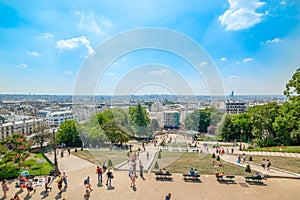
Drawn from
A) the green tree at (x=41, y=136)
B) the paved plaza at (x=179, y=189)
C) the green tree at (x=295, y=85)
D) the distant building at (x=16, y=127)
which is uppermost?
the green tree at (x=295, y=85)

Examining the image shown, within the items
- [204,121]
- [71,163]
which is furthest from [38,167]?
[204,121]

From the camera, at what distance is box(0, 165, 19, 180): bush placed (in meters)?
12.9

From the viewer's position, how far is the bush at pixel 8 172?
1285cm

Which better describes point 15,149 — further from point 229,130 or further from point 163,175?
point 229,130

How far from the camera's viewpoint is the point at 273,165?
14.5 meters

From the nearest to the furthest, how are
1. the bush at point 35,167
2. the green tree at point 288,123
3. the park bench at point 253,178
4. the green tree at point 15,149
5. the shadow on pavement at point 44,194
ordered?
the shadow on pavement at point 44,194 → the park bench at point 253,178 → the green tree at point 15,149 → the bush at point 35,167 → the green tree at point 288,123

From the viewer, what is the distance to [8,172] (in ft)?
43.1

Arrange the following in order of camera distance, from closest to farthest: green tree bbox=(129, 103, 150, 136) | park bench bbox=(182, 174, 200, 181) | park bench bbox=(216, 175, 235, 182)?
park bench bbox=(216, 175, 235, 182)
park bench bbox=(182, 174, 200, 181)
green tree bbox=(129, 103, 150, 136)

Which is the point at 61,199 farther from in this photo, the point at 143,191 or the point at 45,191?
the point at 143,191

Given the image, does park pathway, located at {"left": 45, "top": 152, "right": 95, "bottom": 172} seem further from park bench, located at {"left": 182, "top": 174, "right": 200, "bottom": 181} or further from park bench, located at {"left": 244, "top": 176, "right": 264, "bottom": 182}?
park bench, located at {"left": 244, "top": 176, "right": 264, "bottom": 182}

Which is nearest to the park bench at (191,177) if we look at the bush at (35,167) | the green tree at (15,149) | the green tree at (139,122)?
the bush at (35,167)

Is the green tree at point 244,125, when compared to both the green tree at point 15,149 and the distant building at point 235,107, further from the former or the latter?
the distant building at point 235,107

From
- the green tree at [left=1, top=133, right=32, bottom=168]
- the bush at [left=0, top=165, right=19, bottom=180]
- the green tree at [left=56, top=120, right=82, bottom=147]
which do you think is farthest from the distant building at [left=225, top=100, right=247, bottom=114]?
the bush at [left=0, top=165, right=19, bottom=180]

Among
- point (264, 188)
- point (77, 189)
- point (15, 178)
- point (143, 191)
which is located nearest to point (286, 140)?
point (264, 188)
